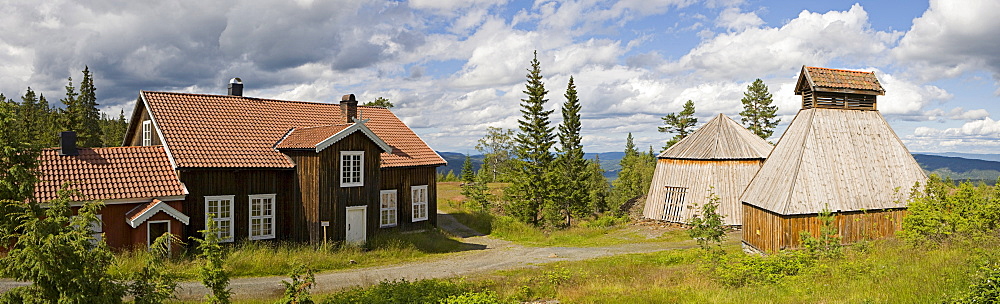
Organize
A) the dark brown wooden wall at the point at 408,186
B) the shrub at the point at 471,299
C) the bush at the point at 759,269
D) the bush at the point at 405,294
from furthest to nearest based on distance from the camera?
the dark brown wooden wall at the point at 408,186 → the bush at the point at 759,269 → the bush at the point at 405,294 → the shrub at the point at 471,299

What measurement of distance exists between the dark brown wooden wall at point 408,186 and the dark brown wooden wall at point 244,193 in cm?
471

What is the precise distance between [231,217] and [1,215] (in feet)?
47.0

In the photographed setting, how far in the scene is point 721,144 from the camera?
1305 inches

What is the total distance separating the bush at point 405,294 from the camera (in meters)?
11.7

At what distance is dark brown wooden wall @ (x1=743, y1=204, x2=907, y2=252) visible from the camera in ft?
62.7

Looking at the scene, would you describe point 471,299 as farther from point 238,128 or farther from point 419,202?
point 419,202

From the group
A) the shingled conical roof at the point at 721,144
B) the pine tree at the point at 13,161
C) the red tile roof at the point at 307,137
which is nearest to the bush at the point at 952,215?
the shingled conical roof at the point at 721,144

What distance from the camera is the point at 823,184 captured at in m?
19.6

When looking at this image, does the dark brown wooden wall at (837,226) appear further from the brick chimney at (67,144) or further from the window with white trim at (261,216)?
the brick chimney at (67,144)

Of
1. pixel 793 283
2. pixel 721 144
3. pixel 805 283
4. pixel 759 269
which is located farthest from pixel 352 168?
pixel 721 144

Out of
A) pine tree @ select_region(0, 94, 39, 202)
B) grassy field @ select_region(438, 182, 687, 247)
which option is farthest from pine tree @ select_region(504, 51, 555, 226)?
pine tree @ select_region(0, 94, 39, 202)

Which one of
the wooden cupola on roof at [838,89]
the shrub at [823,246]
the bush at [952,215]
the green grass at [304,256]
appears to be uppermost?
the wooden cupola on roof at [838,89]

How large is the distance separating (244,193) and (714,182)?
81.9ft

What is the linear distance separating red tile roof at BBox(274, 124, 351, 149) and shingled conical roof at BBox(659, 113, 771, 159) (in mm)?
21309
